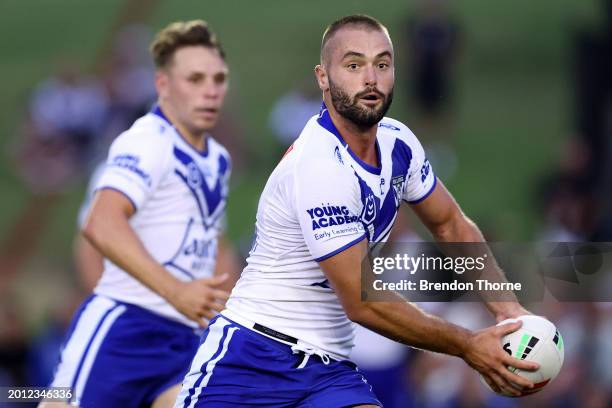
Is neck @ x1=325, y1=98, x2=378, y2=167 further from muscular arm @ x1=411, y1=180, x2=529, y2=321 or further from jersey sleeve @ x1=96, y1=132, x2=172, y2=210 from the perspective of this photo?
jersey sleeve @ x1=96, y1=132, x2=172, y2=210

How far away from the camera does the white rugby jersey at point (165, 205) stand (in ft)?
22.2

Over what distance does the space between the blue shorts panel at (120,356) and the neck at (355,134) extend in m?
1.85

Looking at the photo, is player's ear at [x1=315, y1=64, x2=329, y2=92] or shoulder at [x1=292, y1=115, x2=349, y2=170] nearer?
shoulder at [x1=292, y1=115, x2=349, y2=170]

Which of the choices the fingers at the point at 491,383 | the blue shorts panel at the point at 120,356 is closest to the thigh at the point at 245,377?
the fingers at the point at 491,383

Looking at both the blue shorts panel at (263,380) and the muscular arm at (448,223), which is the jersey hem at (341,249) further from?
the muscular arm at (448,223)

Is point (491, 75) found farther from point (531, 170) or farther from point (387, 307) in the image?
point (387, 307)

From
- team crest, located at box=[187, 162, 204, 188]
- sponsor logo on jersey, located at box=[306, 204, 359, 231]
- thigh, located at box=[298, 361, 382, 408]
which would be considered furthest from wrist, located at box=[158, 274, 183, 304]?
sponsor logo on jersey, located at box=[306, 204, 359, 231]

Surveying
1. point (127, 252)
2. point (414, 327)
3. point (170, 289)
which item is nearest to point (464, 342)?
point (414, 327)

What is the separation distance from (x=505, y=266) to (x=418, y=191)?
0.79 meters

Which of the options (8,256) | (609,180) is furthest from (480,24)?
(8,256)

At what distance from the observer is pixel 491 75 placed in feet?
60.4

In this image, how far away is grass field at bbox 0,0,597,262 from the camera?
1609cm

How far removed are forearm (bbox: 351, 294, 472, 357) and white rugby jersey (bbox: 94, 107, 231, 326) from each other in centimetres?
171

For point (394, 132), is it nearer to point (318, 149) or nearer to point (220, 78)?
point (318, 149)
